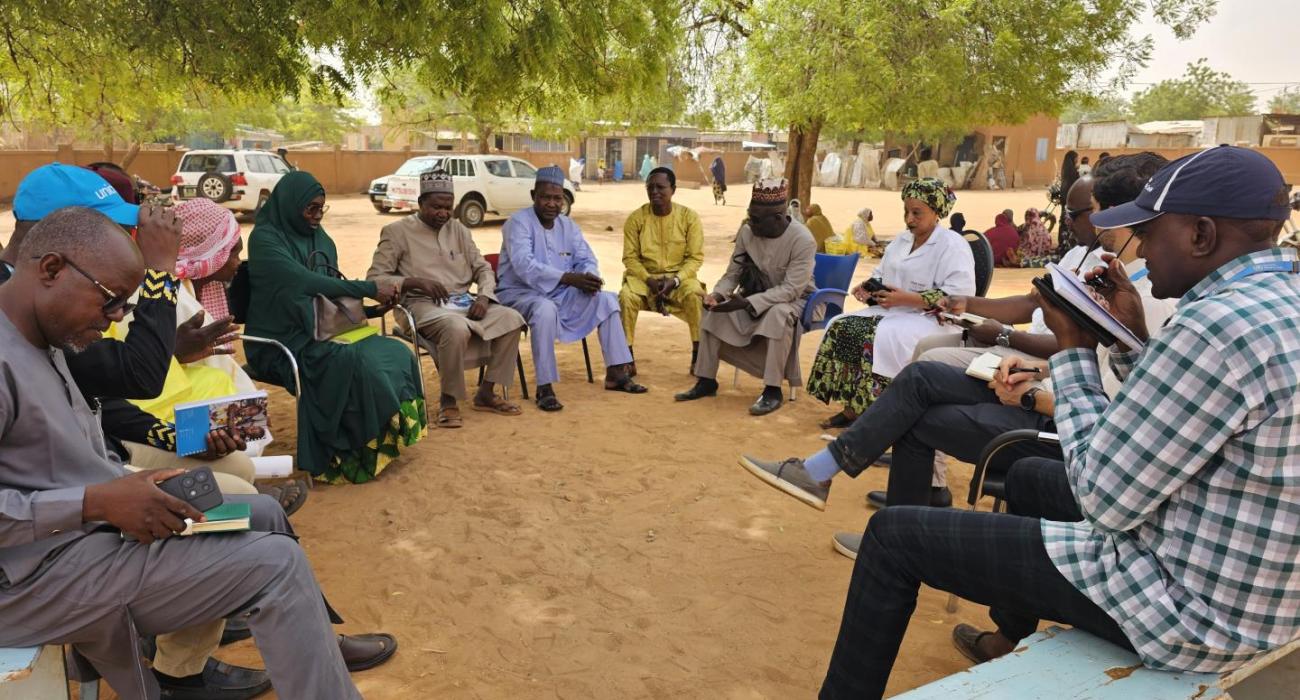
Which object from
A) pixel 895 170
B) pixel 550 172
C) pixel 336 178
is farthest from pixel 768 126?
pixel 895 170

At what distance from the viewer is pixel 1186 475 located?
1.75 metres

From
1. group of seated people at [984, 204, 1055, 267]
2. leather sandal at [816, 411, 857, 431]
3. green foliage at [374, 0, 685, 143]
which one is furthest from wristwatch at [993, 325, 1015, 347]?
group of seated people at [984, 204, 1055, 267]

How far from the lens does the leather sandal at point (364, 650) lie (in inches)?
116

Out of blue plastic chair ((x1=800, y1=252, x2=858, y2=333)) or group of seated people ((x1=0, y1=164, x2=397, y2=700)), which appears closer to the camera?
group of seated people ((x1=0, y1=164, x2=397, y2=700))

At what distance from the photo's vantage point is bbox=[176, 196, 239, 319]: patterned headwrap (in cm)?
430

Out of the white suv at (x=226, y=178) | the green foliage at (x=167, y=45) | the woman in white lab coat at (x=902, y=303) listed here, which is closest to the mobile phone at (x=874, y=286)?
the woman in white lab coat at (x=902, y=303)

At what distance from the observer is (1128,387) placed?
6.00 ft

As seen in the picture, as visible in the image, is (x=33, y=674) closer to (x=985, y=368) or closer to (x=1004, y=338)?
(x=985, y=368)

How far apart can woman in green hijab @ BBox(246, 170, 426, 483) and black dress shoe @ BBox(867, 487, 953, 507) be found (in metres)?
2.50

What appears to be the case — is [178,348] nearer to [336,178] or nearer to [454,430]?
[454,430]

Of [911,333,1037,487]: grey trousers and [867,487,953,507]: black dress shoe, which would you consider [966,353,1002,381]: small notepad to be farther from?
[867,487,953,507]: black dress shoe

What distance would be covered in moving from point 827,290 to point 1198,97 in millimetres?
68731

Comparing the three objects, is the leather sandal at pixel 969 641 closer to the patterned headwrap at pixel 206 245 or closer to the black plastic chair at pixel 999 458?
the black plastic chair at pixel 999 458

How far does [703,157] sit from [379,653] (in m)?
40.0
